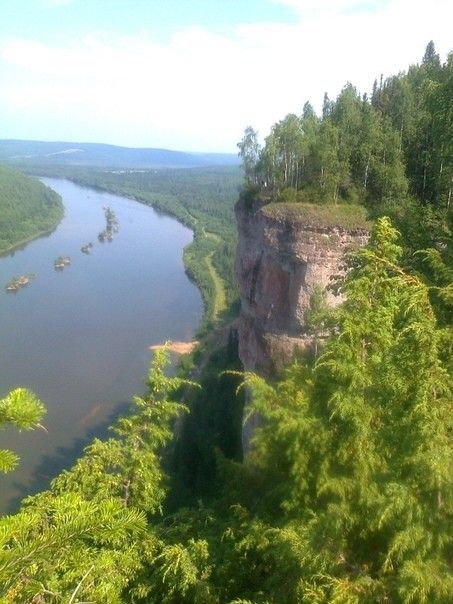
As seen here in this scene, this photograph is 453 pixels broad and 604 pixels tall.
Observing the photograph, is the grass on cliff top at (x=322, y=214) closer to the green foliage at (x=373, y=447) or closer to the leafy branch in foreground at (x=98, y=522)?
the leafy branch in foreground at (x=98, y=522)

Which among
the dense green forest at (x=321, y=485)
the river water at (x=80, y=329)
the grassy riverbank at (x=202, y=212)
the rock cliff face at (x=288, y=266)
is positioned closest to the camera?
the dense green forest at (x=321, y=485)

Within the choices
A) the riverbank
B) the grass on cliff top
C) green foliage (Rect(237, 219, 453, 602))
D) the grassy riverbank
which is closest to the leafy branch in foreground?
green foliage (Rect(237, 219, 453, 602))

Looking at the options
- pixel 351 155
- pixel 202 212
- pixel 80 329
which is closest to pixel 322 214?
pixel 351 155

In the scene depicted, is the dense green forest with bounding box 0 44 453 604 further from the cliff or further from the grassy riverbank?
the grassy riverbank

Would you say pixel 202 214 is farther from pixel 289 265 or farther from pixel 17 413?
pixel 17 413

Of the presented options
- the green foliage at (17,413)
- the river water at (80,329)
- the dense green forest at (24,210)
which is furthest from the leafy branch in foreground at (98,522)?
the dense green forest at (24,210)

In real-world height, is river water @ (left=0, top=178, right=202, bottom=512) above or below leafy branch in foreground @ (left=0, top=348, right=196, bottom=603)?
below
